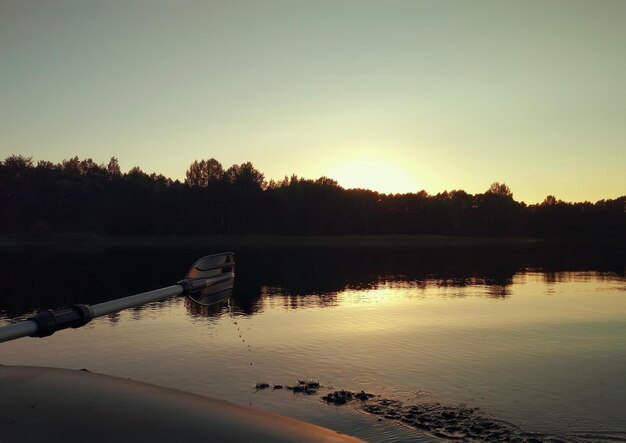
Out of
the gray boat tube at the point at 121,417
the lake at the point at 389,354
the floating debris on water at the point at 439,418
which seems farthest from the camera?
the lake at the point at 389,354

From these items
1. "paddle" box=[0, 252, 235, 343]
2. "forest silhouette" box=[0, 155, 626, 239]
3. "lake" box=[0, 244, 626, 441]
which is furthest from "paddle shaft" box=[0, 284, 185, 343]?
"forest silhouette" box=[0, 155, 626, 239]

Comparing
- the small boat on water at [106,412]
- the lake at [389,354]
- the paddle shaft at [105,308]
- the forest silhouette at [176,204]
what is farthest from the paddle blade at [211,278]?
the forest silhouette at [176,204]

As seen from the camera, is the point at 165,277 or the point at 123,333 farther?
the point at 165,277

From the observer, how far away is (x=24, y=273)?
56344 millimetres

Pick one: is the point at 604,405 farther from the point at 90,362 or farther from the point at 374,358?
the point at 90,362

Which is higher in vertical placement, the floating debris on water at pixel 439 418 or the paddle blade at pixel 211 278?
the paddle blade at pixel 211 278

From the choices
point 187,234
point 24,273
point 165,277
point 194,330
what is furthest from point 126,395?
point 187,234

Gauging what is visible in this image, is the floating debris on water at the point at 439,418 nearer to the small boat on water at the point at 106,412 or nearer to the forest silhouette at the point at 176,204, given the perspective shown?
the small boat on water at the point at 106,412

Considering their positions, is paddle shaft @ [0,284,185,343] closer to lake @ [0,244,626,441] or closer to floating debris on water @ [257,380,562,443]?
lake @ [0,244,626,441]

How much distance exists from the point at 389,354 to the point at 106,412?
635 inches

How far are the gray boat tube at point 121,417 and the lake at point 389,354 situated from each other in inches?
279

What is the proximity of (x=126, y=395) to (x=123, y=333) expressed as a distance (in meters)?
20.0

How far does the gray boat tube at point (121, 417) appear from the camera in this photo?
423 centimetres

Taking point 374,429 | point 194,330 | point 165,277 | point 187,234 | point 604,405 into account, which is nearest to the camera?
point 374,429
